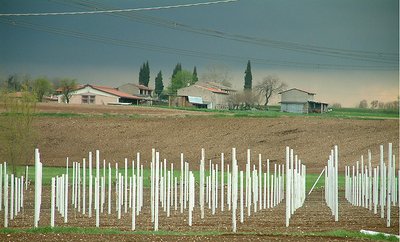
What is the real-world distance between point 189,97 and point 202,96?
1.66 m

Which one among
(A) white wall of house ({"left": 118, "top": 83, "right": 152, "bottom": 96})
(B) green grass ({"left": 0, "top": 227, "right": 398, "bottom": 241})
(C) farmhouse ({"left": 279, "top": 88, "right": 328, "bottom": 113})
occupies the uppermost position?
(A) white wall of house ({"left": 118, "top": 83, "right": 152, "bottom": 96})

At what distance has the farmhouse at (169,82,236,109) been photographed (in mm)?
102562

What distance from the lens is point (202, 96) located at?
10331cm

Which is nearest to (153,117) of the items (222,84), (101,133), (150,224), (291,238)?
(101,133)

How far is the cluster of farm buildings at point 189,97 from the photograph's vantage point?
91500mm

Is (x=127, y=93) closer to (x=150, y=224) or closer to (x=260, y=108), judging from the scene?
(x=260, y=108)

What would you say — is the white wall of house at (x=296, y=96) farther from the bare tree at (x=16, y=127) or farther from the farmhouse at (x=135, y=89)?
the bare tree at (x=16, y=127)

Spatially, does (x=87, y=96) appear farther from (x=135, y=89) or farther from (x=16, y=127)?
(x=16, y=127)

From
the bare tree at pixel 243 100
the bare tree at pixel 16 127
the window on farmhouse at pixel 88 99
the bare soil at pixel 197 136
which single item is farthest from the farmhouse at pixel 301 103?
the bare tree at pixel 16 127

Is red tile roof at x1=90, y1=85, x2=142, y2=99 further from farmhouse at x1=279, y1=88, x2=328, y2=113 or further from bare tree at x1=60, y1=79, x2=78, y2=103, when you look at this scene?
farmhouse at x1=279, y1=88, x2=328, y2=113

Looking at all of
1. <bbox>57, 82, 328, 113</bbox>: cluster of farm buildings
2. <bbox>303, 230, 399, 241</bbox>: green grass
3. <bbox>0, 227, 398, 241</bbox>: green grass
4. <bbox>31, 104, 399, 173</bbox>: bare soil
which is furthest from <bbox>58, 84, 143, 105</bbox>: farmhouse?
<bbox>303, 230, 399, 241</bbox>: green grass

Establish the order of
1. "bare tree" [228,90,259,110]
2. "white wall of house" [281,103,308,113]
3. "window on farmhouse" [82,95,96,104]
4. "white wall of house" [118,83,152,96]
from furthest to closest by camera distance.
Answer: "white wall of house" [118,83,152,96] → "bare tree" [228,90,259,110] → "window on farmhouse" [82,95,96,104] → "white wall of house" [281,103,308,113]

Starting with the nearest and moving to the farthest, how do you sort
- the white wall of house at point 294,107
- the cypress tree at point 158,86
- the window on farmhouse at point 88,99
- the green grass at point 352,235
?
the green grass at point 352,235 → the white wall of house at point 294,107 → the window on farmhouse at point 88,99 → the cypress tree at point 158,86

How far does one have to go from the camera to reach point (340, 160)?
66562 millimetres
